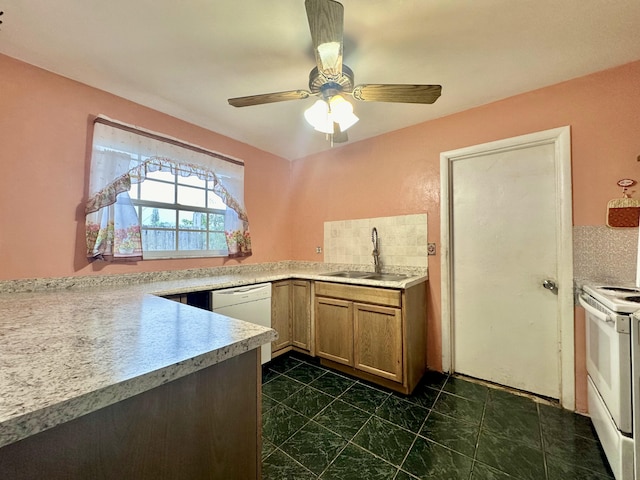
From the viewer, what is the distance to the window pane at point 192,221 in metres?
2.52

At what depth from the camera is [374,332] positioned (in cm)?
220

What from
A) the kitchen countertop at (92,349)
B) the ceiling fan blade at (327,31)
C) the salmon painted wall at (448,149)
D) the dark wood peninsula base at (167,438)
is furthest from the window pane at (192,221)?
the dark wood peninsula base at (167,438)

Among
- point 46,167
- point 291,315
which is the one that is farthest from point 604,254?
point 46,167

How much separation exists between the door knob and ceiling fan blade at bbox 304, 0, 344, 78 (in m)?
2.13

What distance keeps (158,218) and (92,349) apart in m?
1.86

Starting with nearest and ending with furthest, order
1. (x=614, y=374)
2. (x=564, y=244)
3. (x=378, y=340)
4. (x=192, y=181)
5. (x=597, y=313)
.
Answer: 1. (x=614, y=374)
2. (x=597, y=313)
3. (x=564, y=244)
4. (x=378, y=340)
5. (x=192, y=181)

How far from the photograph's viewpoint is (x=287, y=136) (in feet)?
9.36

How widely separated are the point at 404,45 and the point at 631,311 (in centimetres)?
179

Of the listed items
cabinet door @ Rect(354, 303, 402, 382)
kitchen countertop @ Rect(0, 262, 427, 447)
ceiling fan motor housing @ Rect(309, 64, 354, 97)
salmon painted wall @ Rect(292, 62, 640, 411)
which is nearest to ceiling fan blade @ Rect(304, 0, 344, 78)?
ceiling fan motor housing @ Rect(309, 64, 354, 97)

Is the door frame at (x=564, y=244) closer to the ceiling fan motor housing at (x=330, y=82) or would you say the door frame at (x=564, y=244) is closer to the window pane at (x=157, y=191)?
the ceiling fan motor housing at (x=330, y=82)

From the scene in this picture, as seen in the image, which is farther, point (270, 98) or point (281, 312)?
point (281, 312)

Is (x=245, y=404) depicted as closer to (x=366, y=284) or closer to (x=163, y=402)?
(x=163, y=402)

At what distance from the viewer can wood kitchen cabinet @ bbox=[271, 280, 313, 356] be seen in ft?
8.62

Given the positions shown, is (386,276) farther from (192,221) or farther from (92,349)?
(92,349)
